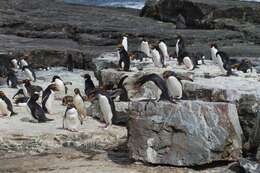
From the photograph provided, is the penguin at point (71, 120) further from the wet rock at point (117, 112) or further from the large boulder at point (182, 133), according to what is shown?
the large boulder at point (182, 133)

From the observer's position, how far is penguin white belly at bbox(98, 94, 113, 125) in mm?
13320

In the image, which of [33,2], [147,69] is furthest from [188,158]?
[33,2]

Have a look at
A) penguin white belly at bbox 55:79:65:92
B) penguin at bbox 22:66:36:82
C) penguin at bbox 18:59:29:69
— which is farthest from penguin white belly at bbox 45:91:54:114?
penguin at bbox 18:59:29:69

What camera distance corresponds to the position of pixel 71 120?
12852 mm

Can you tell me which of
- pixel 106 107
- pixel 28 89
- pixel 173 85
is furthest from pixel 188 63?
pixel 28 89

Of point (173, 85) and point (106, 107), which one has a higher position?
point (173, 85)

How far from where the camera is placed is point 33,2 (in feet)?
116

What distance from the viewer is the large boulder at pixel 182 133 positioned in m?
10.7

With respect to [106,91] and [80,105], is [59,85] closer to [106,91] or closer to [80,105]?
[106,91]

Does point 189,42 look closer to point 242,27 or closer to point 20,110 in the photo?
point 242,27

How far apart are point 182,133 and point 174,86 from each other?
1.74 metres

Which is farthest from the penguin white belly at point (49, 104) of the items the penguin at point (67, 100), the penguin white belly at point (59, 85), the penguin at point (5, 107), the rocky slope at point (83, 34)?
the rocky slope at point (83, 34)

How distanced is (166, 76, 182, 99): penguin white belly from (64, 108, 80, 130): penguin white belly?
1.98 metres

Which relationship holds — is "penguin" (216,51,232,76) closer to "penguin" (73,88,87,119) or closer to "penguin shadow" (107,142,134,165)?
"penguin" (73,88,87,119)
